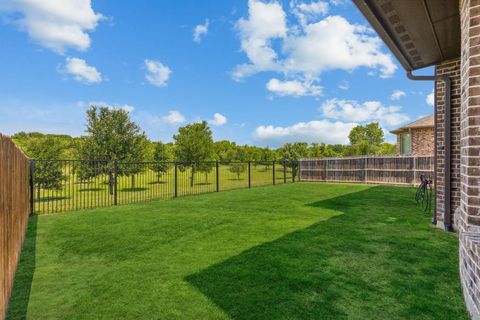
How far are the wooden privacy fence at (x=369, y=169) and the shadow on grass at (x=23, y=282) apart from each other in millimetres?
14607

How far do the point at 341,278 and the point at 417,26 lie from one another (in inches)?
132

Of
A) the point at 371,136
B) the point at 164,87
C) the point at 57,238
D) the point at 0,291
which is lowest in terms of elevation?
the point at 57,238

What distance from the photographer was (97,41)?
1858 centimetres

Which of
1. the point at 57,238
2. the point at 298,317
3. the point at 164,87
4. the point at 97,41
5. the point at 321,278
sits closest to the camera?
the point at 298,317

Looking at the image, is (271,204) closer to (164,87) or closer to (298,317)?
(298,317)

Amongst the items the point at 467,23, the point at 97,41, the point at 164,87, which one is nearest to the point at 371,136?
the point at 164,87

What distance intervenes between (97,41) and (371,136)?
A: 3243 centimetres

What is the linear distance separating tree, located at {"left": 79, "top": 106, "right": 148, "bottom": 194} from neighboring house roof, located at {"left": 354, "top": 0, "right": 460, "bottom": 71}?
13.1m

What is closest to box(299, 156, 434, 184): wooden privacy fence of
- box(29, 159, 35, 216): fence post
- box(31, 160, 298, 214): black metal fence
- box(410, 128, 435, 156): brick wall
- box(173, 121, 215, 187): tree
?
box(31, 160, 298, 214): black metal fence

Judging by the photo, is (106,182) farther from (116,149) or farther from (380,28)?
(380,28)

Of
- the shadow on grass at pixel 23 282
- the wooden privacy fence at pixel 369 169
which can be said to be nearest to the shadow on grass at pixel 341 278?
the shadow on grass at pixel 23 282

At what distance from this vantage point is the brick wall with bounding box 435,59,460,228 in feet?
13.6

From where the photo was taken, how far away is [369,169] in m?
15.1

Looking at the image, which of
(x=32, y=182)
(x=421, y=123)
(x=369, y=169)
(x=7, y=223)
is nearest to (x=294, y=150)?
(x=369, y=169)
